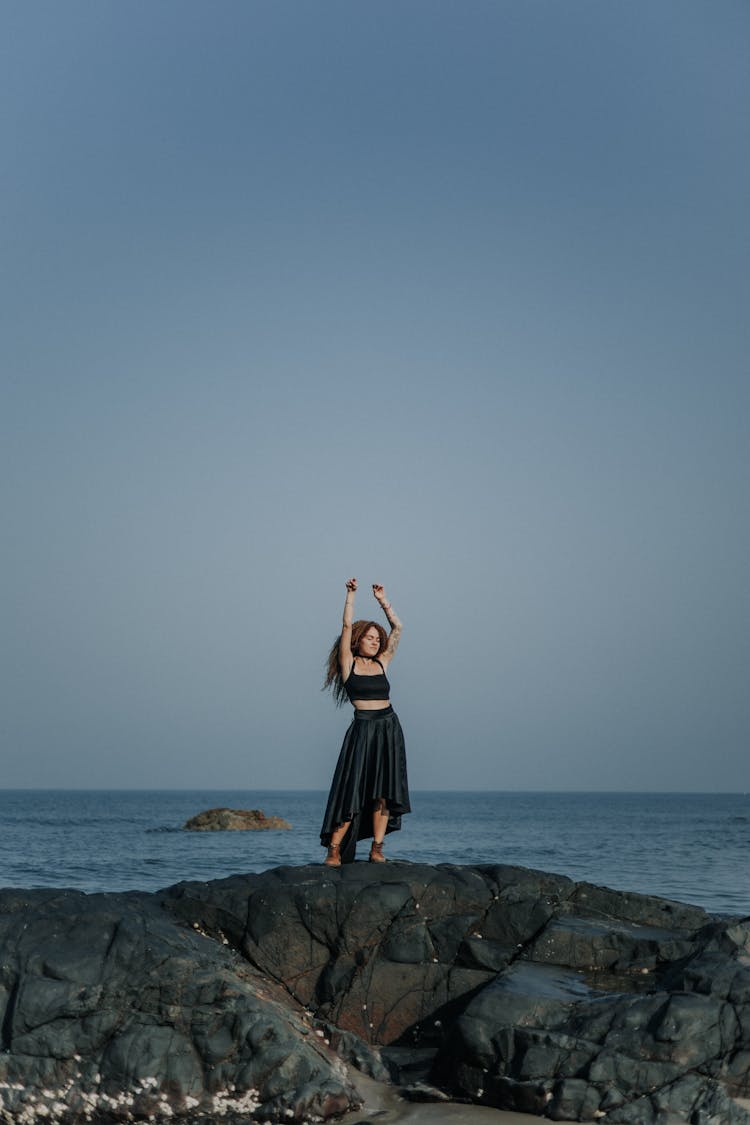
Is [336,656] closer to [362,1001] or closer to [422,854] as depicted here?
[362,1001]

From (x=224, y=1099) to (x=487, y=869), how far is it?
3.43m

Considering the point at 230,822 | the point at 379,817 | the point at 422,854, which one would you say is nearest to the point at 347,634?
the point at 379,817

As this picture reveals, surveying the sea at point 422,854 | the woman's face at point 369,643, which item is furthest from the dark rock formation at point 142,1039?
the sea at point 422,854

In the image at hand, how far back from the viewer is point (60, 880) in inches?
965

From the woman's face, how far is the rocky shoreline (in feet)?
7.48

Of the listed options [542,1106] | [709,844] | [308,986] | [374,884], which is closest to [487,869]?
[374,884]

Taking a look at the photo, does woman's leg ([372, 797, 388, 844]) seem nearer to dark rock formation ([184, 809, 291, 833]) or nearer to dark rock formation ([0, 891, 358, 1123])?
dark rock formation ([0, 891, 358, 1123])

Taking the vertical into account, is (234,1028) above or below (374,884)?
below

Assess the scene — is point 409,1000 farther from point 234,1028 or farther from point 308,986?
point 234,1028

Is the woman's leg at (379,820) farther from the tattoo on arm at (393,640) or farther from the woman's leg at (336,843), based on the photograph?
the tattoo on arm at (393,640)

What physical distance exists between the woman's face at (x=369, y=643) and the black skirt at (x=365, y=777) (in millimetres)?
602

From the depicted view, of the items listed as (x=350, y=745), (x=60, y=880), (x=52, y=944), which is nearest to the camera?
(x=52, y=944)

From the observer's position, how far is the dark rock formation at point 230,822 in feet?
203

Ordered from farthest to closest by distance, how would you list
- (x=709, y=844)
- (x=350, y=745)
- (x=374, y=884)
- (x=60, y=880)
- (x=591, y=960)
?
(x=709, y=844) → (x=60, y=880) → (x=350, y=745) → (x=374, y=884) → (x=591, y=960)
